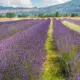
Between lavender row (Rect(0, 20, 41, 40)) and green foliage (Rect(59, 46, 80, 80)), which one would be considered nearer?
green foliage (Rect(59, 46, 80, 80))

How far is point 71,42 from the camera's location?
9.16 meters

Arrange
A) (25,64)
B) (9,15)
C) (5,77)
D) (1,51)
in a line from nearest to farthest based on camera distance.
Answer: (5,77) → (25,64) → (1,51) → (9,15)

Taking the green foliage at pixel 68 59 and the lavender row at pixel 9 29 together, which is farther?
the lavender row at pixel 9 29

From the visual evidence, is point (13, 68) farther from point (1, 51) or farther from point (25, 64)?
point (1, 51)

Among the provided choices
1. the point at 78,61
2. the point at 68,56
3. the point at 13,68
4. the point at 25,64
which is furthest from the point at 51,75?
the point at 13,68

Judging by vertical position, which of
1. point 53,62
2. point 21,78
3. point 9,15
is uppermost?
point 21,78

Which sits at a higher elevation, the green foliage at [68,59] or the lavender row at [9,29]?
the green foliage at [68,59]

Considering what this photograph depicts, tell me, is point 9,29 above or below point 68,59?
below

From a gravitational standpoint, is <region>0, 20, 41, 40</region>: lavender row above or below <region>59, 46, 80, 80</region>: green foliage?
below

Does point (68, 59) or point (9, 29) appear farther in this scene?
point (9, 29)

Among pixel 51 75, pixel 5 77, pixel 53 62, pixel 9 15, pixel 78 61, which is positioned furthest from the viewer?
pixel 9 15

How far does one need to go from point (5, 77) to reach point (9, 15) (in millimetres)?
113142

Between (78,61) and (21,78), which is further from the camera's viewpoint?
(78,61)

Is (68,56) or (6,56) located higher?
(6,56)
